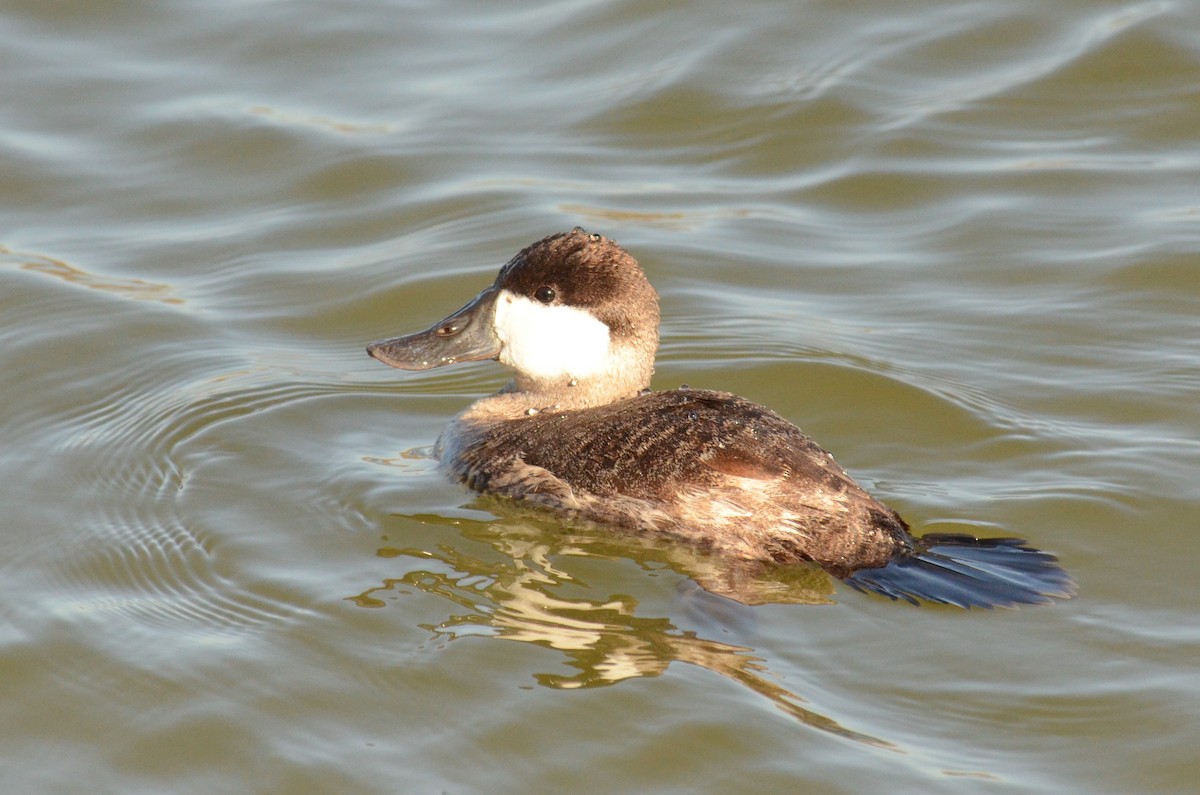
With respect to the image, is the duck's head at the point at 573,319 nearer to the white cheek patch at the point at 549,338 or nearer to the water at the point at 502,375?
the white cheek patch at the point at 549,338

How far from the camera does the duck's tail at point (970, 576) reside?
4773mm

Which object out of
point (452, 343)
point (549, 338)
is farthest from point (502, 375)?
point (549, 338)

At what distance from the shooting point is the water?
438 centimetres

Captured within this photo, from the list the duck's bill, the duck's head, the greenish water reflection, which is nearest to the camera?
the greenish water reflection

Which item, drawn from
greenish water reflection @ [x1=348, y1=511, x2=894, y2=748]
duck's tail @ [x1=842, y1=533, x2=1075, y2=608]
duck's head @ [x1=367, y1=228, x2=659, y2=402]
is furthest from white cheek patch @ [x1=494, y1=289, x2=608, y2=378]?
duck's tail @ [x1=842, y1=533, x2=1075, y2=608]

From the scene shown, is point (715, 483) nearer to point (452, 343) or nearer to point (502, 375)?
point (452, 343)

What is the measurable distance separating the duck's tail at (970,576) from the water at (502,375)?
0.21 ft

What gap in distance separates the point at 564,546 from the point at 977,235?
3.48 meters

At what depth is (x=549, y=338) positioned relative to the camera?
5.82 metres

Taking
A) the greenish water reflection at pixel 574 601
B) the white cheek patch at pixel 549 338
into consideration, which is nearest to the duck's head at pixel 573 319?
the white cheek patch at pixel 549 338

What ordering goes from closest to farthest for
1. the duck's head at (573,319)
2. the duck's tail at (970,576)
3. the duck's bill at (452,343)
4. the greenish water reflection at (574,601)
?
1. the greenish water reflection at (574,601)
2. the duck's tail at (970,576)
3. the duck's head at (573,319)
4. the duck's bill at (452,343)

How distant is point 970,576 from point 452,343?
218 cm

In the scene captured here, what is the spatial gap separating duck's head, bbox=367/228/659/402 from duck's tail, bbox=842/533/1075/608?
1278 mm

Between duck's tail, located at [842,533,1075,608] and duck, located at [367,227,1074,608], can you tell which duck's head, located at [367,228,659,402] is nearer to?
duck, located at [367,227,1074,608]
